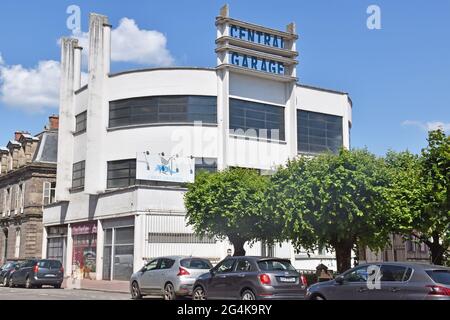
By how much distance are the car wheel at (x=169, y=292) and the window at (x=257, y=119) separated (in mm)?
18748

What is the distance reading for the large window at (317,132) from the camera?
133ft

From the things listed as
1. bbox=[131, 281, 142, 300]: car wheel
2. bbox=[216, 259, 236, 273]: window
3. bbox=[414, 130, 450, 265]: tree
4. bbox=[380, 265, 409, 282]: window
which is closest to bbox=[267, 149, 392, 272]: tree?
bbox=[414, 130, 450, 265]: tree

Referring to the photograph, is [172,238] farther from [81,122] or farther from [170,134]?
[81,122]

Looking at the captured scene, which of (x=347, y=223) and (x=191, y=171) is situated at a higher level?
(x=191, y=171)

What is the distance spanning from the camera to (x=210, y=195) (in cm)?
2559

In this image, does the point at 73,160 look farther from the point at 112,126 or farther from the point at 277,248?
the point at 277,248

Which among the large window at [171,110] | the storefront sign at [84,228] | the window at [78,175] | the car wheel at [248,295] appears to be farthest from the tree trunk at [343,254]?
the window at [78,175]

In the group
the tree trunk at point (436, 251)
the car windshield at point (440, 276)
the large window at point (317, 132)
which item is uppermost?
the large window at point (317, 132)

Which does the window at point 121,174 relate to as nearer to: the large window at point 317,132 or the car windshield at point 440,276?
the large window at point 317,132

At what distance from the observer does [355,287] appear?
44.2ft
